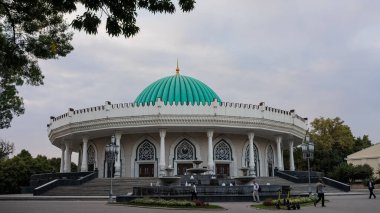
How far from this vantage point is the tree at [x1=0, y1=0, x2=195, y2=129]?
804 cm

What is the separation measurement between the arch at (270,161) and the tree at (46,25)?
25.2 meters

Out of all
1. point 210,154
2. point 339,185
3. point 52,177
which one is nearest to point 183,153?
point 210,154

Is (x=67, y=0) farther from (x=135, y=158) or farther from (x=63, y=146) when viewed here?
(x=63, y=146)

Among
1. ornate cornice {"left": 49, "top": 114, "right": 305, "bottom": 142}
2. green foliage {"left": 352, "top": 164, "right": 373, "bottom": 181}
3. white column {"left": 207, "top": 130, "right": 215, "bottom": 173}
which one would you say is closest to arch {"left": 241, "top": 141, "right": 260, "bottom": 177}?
ornate cornice {"left": 49, "top": 114, "right": 305, "bottom": 142}

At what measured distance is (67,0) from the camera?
8.18 meters

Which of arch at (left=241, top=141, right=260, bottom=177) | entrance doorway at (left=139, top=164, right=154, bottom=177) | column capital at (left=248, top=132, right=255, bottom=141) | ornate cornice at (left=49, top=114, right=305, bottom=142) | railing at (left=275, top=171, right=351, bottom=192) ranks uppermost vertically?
ornate cornice at (left=49, top=114, right=305, bottom=142)

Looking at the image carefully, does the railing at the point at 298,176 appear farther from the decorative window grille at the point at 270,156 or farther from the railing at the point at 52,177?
the railing at the point at 52,177

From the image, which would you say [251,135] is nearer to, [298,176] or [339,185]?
[298,176]

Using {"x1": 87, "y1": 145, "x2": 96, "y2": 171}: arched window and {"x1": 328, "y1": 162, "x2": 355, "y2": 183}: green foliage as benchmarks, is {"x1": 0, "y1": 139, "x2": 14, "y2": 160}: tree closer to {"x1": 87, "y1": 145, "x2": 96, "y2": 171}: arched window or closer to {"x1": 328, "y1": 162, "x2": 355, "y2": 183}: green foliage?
{"x1": 87, "y1": 145, "x2": 96, "y2": 171}: arched window

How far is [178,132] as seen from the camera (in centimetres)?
3394

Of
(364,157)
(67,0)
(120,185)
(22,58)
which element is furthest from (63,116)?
(364,157)

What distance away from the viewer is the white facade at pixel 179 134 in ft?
103

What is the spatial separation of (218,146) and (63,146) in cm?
1579

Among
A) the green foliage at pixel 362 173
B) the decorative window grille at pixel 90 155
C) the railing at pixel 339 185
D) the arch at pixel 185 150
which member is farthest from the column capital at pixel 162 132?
the green foliage at pixel 362 173
